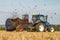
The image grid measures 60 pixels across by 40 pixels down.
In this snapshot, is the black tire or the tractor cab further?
the tractor cab

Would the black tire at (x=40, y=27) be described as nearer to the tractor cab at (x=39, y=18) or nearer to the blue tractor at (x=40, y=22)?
the blue tractor at (x=40, y=22)

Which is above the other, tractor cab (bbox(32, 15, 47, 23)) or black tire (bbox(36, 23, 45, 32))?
tractor cab (bbox(32, 15, 47, 23))

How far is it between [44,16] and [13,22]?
3218 mm

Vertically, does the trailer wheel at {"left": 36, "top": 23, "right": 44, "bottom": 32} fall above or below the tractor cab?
below

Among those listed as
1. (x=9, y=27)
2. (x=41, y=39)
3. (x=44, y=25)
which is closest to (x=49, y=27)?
(x=44, y=25)

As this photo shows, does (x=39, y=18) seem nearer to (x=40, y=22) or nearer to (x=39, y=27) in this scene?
(x=40, y=22)

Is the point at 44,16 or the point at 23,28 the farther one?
the point at 23,28

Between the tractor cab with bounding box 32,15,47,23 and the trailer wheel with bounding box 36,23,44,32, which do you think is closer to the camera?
the trailer wheel with bounding box 36,23,44,32

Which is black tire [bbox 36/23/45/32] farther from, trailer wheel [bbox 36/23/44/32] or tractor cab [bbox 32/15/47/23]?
tractor cab [bbox 32/15/47/23]

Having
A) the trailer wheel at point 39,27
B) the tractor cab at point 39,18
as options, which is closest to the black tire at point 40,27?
the trailer wheel at point 39,27

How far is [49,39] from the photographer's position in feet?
16.0

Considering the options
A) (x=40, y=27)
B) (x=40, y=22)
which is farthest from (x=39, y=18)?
(x=40, y=27)

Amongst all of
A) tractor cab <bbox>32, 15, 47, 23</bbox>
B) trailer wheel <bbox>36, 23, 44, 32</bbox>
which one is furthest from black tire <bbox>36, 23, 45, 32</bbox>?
tractor cab <bbox>32, 15, 47, 23</bbox>

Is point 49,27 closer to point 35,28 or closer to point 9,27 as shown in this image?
point 35,28
